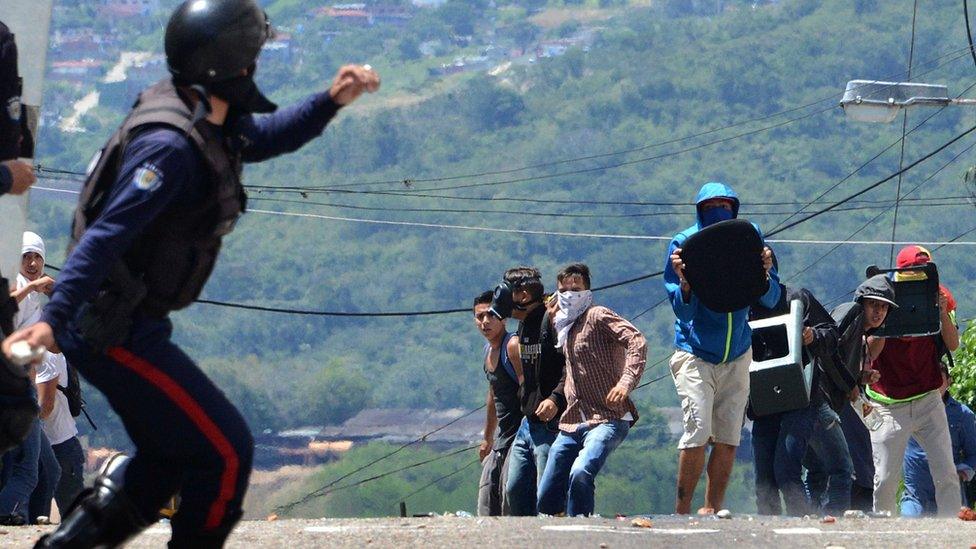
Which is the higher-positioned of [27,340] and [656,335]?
[27,340]

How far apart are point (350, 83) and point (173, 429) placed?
108 centimetres

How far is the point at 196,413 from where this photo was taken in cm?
425

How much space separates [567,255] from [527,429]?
132 m

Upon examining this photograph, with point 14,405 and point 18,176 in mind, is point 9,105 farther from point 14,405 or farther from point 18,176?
point 14,405

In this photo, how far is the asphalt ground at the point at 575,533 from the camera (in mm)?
6254

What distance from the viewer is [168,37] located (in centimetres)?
448

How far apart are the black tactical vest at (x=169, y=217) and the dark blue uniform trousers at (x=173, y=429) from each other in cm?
12

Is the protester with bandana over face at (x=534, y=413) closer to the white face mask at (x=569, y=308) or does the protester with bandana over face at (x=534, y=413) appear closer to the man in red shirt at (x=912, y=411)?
the white face mask at (x=569, y=308)

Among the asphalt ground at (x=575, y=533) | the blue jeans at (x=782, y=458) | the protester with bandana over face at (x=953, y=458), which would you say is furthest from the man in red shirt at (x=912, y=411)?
the asphalt ground at (x=575, y=533)

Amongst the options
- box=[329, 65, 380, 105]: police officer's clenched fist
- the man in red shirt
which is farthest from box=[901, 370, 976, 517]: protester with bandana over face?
box=[329, 65, 380, 105]: police officer's clenched fist

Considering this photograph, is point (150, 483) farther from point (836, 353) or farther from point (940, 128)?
point (940, 128)

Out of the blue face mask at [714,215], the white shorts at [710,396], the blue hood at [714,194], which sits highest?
the blue hood at [714,194]

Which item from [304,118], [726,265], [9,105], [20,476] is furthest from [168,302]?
[726,265]

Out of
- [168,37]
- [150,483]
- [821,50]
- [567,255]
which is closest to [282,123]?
[168,37]
